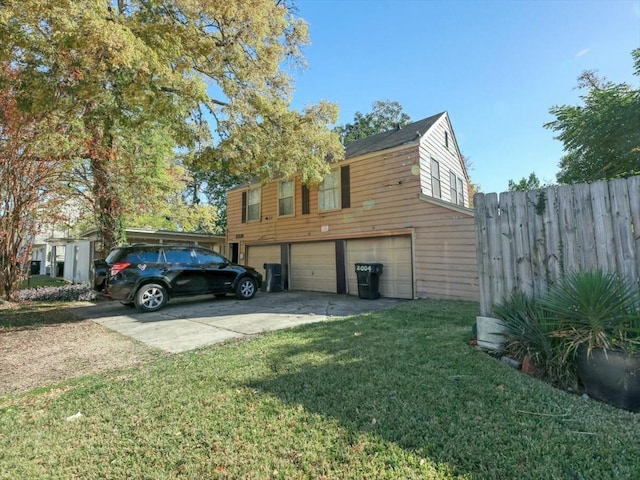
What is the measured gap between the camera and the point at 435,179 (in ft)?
34.4

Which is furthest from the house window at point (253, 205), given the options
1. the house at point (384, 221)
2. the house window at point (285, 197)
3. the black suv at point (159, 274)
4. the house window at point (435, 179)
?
the house window at point (435, 179)

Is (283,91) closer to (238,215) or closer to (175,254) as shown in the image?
(175,254)

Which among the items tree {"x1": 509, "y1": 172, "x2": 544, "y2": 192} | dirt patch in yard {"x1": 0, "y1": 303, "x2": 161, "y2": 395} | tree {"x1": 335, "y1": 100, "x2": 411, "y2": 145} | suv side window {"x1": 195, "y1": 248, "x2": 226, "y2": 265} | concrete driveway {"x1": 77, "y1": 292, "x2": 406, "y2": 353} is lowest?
dirt patch in yard {"x1": 0, "y1": 303, "x2": 161, "y2": 395}

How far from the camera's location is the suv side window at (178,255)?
8453 mm

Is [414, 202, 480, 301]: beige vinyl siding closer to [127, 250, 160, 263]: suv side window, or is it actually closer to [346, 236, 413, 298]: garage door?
[346, 236, 413, 298]: garage door

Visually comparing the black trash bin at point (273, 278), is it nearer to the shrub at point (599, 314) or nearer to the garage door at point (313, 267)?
the garage door at point (313, 267)

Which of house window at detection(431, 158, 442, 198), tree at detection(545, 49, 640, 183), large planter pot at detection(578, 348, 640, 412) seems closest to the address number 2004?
house window at detection(431, 158, 442, 198)

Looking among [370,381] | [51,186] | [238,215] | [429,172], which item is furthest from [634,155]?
Result: [51,186]

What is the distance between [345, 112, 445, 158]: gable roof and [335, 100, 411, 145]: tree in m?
14.7

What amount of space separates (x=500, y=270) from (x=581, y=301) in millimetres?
971

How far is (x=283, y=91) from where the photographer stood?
9.49m

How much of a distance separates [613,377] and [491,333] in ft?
4.07

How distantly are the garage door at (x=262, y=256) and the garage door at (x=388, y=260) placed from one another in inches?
142

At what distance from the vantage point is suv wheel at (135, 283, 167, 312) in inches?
309
